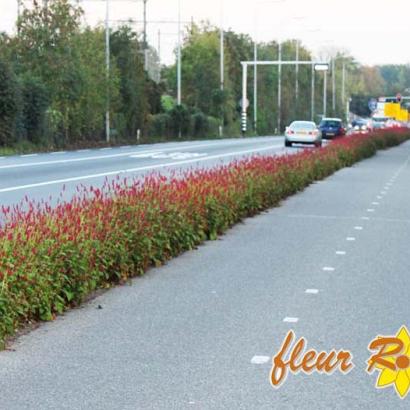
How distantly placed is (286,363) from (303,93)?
136796mm

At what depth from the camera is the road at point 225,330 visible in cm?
703

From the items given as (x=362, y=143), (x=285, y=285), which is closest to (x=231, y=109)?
(x=362, y=143)

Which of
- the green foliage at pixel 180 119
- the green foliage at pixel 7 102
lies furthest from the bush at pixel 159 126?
the green foliage at pixel 7 102

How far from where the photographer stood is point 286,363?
779 centimetres

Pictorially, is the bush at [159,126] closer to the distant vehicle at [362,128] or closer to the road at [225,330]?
the distant vehicle at [362,128]

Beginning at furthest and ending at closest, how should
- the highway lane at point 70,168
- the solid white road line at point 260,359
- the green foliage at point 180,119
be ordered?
the green foliage at point 180,119
the highway lane at point 70,168
the solid white road line at point 260,359

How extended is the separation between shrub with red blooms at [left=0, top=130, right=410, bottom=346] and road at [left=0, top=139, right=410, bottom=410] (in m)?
0.22

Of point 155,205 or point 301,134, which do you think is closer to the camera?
point 155,205

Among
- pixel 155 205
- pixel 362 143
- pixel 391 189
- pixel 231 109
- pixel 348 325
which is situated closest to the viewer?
pixel 348 325

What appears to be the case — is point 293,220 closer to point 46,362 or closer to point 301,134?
point 46,362

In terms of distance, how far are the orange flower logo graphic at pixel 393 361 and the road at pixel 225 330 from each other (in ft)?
0.33

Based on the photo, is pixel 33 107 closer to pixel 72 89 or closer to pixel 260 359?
pixel 72 89

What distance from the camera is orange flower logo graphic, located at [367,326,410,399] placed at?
24.0ft

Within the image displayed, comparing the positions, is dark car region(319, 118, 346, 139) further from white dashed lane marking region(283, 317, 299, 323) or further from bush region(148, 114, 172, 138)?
white dashed lane marking region(283, 317, 299, 323)
